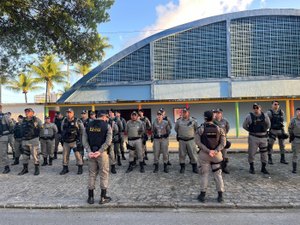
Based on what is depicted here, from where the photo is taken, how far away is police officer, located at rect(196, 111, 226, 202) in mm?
5343

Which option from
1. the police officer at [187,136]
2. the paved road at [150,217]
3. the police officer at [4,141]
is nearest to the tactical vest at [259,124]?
the police officer at [187,136]

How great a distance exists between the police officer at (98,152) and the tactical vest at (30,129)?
10.9 ft

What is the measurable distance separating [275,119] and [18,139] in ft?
29.0

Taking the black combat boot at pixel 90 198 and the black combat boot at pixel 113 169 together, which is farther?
the black combat boot at pixel 113 169

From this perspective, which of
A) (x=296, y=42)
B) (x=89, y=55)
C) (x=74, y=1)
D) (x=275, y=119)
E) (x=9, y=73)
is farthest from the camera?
(x=296, y=42)

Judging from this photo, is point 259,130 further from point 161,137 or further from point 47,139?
point 47,139

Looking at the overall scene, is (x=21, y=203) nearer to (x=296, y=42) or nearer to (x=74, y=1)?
(x=74, y=1)

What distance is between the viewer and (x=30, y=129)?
8.05m

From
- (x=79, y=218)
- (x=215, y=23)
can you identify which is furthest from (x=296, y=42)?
(x=79, y=218)

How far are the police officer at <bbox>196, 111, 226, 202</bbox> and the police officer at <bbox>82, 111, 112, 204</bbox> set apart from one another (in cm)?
192

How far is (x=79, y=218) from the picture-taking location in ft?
15.4

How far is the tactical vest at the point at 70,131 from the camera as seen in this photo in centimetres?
807

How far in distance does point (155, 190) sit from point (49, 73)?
29.7m

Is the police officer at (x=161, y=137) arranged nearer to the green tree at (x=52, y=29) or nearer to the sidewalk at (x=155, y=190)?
the sidewalk at (x=155, y=190)
